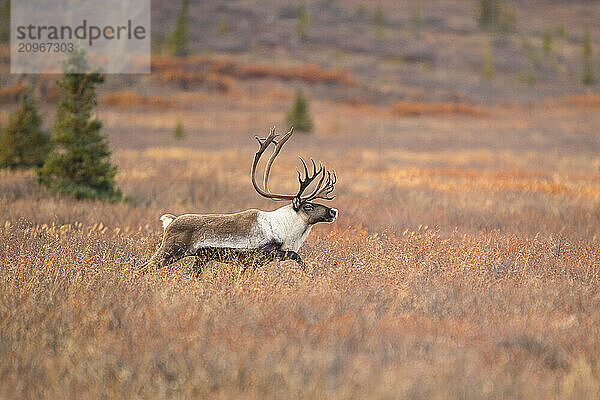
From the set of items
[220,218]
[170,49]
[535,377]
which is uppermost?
[170,49]

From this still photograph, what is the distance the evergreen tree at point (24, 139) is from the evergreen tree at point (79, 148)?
404 centimetres

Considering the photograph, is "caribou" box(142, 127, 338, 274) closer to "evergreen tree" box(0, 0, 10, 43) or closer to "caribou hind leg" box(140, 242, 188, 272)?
"caribou hind leg" box(140, 242, 188, 272)

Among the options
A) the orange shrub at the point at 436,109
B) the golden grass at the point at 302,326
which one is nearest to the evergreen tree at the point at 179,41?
the orange shrub at the point at 436,109

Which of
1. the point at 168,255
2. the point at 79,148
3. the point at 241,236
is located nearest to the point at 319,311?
the point at 241,236

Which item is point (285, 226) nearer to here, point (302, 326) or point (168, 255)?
point (168, 255)

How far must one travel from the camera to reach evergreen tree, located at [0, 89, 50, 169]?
16328 millimetres

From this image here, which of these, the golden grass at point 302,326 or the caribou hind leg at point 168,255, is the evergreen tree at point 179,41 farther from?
the caribou hind leg at point 168,255

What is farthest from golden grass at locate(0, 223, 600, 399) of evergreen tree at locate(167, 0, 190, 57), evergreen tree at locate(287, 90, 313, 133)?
evergreen tree at locate(167, 0, 190, 57)

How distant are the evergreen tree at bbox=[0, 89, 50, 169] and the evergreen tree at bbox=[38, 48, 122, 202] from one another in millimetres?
4038

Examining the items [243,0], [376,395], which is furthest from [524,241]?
[243,0]

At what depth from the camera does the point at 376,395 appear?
386cm

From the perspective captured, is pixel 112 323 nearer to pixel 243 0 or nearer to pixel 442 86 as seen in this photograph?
pixel 442 86

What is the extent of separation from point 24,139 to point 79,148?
16.5 ft

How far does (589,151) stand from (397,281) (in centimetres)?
2881
